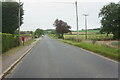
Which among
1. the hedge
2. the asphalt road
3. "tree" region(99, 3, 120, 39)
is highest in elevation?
"tree" region(99, 3, 120, 39)

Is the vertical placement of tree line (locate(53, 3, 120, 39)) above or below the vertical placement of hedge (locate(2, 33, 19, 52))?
above

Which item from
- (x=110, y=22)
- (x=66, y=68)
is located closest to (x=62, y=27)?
(x=110, y=22)

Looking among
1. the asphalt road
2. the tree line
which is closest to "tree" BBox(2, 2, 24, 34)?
the tree line

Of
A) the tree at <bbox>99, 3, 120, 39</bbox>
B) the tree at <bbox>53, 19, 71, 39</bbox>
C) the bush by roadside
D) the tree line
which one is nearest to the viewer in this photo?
the bush by roadside

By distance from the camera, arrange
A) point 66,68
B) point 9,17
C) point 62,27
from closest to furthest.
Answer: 1. point 66,68
2. point 9,17
3. point 62,27

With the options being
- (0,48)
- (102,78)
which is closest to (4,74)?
(102,78)

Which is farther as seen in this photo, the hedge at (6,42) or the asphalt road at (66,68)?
the hedge at (6,42)

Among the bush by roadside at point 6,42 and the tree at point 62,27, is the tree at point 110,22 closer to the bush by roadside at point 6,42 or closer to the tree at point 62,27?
the tree at point 62,27

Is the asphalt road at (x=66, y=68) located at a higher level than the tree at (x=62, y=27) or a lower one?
lower

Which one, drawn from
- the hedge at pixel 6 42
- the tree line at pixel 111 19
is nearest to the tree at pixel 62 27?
the tree line at pixel 111 19

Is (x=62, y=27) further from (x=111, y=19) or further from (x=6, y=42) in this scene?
(x=6, y=42)

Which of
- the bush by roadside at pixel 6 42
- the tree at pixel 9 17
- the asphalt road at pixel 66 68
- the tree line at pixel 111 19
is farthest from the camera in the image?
the tree line at pixel 111 19

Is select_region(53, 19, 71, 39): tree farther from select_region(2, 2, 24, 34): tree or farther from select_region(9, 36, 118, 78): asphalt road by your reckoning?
select_region(9, 36, 118, 78): asphalt road

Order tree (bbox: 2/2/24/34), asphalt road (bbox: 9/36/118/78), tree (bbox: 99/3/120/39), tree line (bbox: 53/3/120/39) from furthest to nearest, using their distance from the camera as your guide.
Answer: tree (bbox: 99/3/120/39)
tree line (bbox: 53/3/120/39)
tree (bbox: 2/2/24/34)
asphalt road (bbox: 9/36/118/78)
